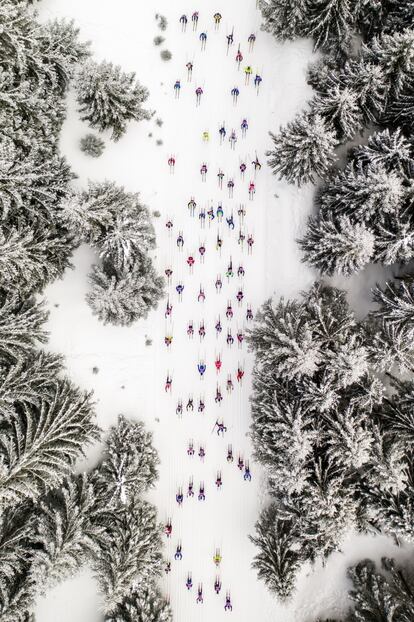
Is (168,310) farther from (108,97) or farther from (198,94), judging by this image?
(198,94)

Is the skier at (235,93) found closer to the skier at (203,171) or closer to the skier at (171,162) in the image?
the skier at (203,171)

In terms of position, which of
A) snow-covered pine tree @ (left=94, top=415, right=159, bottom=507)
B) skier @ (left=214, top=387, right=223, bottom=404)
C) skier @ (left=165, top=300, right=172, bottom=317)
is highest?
skier @ (left=165, top=300, right=172, bottom=317)

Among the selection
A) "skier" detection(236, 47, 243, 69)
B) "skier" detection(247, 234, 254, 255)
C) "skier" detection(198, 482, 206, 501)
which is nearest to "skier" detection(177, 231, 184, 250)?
"skier" detection(247, 234, 254, 255)

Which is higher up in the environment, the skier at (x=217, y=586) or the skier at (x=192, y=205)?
the skier at (x=192, y=205)

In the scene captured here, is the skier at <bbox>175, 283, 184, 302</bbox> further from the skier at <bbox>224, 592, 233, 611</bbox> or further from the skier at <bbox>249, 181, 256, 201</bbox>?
the skier at <bbox>224, 592, 233, 611</bbox>

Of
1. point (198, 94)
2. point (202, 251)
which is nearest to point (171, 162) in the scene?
point (198, 94)

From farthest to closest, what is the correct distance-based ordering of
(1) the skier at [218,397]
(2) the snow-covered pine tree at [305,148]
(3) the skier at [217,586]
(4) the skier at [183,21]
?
(4) the skier at [183,21], (1) the skier at [218,397], (3) the skier at [217,586], (2) the snow-covered pine tree at [305,148]

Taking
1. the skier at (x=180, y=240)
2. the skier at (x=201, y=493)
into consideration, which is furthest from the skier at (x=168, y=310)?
the skier at (x=201, y=493)
